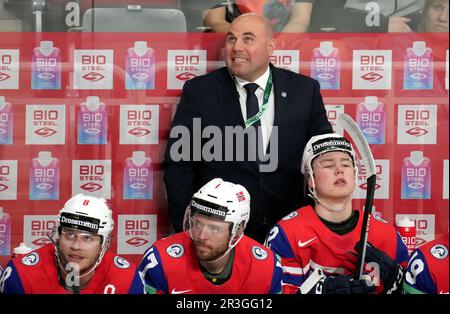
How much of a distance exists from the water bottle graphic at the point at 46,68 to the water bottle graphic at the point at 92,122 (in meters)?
0.15

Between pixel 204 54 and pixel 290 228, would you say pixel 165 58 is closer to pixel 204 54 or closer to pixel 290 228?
pixel 204 54

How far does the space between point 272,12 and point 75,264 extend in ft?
4.56

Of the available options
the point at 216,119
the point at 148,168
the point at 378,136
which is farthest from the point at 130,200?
the point at 378,136

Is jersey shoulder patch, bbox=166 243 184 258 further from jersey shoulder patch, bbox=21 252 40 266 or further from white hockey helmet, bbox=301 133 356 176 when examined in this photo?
white hockey helmet, bbox=301 133 356 176

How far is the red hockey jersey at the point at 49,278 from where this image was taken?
15.2 feet

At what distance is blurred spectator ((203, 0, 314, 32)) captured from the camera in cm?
520

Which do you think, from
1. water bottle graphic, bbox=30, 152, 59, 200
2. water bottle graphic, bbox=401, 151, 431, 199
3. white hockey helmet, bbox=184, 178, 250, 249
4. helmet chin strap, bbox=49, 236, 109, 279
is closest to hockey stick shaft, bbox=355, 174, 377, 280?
water bottle graphic, bbox=401, 151, 431, 199

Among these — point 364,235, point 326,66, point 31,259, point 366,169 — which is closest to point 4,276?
point 31,259

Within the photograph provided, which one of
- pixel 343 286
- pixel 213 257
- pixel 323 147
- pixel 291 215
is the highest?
pixel 323 147

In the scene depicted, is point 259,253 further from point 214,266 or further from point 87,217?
point 87,217

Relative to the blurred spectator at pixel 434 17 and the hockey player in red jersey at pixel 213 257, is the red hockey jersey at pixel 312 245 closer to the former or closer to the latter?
the hockey player in red jersey at pixel 213 257

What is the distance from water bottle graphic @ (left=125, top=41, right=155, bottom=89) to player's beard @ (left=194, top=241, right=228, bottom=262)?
92 centimetres

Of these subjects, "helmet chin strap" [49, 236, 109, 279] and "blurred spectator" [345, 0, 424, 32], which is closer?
"helmet chin strap" [49, 236, 109, 279]

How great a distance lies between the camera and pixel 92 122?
5262 millimetres
